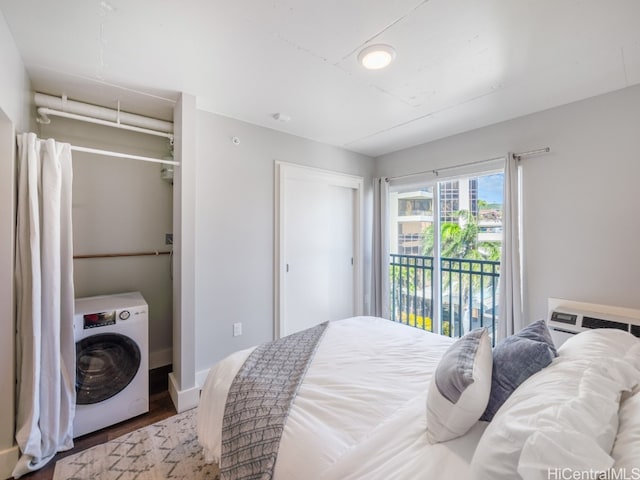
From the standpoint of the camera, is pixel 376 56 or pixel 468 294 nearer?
pixel 376 56

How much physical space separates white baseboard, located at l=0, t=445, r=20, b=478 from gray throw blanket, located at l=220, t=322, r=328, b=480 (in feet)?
4.66

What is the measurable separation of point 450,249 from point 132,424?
3.41 m

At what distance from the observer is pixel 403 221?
3.83m

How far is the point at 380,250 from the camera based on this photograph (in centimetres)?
383

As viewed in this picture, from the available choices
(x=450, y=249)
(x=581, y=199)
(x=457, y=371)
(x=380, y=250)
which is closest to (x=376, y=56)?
(x=457, y=371)

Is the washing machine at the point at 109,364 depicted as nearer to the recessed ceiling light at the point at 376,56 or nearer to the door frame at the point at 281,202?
the door frame at the point at 281,202

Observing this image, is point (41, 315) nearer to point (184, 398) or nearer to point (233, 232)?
point (184, 398)

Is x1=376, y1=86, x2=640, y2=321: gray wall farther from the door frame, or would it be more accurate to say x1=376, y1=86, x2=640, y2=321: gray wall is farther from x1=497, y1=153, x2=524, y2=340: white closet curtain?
the door frame

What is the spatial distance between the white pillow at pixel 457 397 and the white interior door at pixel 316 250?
7.09 feet

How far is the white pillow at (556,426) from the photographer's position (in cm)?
61

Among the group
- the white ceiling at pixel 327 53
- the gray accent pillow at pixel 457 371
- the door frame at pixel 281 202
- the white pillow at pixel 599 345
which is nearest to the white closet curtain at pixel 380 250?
the door frame at pixel 281 202

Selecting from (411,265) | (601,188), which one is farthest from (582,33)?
(411,265)

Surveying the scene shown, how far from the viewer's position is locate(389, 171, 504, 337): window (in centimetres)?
303

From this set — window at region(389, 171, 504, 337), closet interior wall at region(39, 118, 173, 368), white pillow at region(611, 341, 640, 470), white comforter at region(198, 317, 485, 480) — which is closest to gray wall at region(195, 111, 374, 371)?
closet interior wall at region(39, 118, 173, 368)
